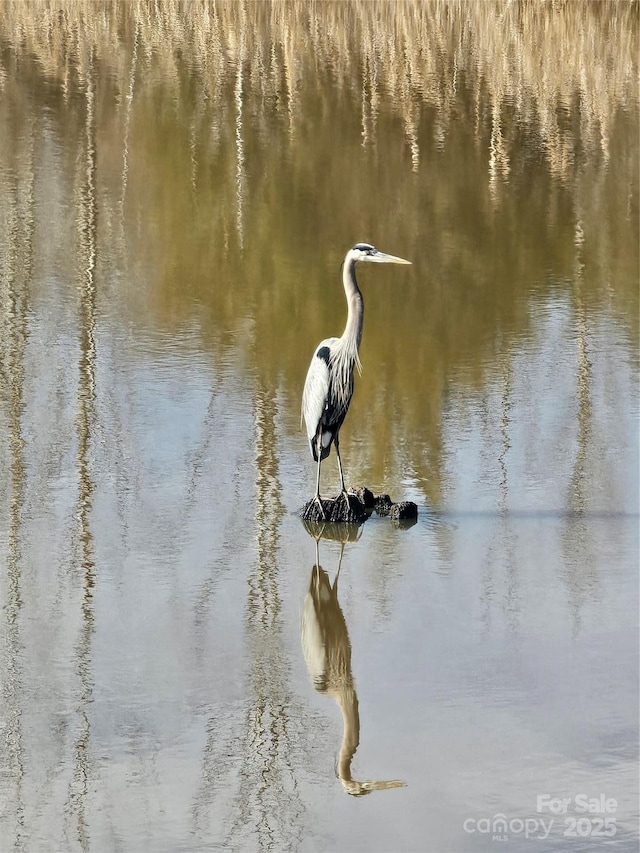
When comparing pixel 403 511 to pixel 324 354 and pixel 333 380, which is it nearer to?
pixel 333 380

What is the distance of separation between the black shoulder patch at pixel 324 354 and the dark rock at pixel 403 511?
0.92m

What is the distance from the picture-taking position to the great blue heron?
342 inches

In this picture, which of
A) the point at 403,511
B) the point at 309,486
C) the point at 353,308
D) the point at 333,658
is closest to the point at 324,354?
the point at 353,308

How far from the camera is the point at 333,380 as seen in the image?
8.72 meters

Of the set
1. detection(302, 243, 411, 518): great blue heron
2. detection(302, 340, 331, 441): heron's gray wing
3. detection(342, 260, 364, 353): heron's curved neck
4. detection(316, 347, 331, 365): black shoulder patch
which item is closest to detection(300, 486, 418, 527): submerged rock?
detection(302, 243, 411, 518): great blue heron

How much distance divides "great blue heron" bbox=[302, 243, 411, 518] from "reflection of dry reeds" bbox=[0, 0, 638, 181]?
32.2 feet

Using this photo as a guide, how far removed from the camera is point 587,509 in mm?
8820

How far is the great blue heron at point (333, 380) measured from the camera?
8688 millimetres

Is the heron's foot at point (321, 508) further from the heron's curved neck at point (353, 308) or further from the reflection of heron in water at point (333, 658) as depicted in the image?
the heron's curved neck at point (353, 308)

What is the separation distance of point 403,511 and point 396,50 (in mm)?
18436

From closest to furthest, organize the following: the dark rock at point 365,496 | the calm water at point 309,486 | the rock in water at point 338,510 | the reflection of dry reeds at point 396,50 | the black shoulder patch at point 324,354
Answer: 1. the calm water at point 309,486
2. the rock in water at point 338,510
3. the dark rock at point 365,496
4. the black shoulder patch at point 324,354
5. the reflection of dry reeds at point 396,50

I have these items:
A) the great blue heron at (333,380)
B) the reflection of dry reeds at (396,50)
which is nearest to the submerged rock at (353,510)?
the great blue heron at (333,380)

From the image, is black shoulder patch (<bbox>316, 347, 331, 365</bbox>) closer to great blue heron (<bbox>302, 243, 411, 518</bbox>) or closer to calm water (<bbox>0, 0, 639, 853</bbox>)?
great blue heron (<bbox>302, 243, 411, 518</bbox>)

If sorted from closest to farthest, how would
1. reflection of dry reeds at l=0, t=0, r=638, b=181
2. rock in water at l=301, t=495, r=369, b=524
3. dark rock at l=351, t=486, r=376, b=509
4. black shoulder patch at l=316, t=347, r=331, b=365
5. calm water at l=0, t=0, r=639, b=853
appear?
1. calm water at l=0, t=0, r=639, b=853
2. rock in water at l=301, t=495, r=369, b=524
3. dark rock at l=351, t=486, r=376, b=509
4. black shoulder patch at l=316, t=347, r=331, b=365
5. reflection of dry reeds at l=0, t=0, r=638, b=181
